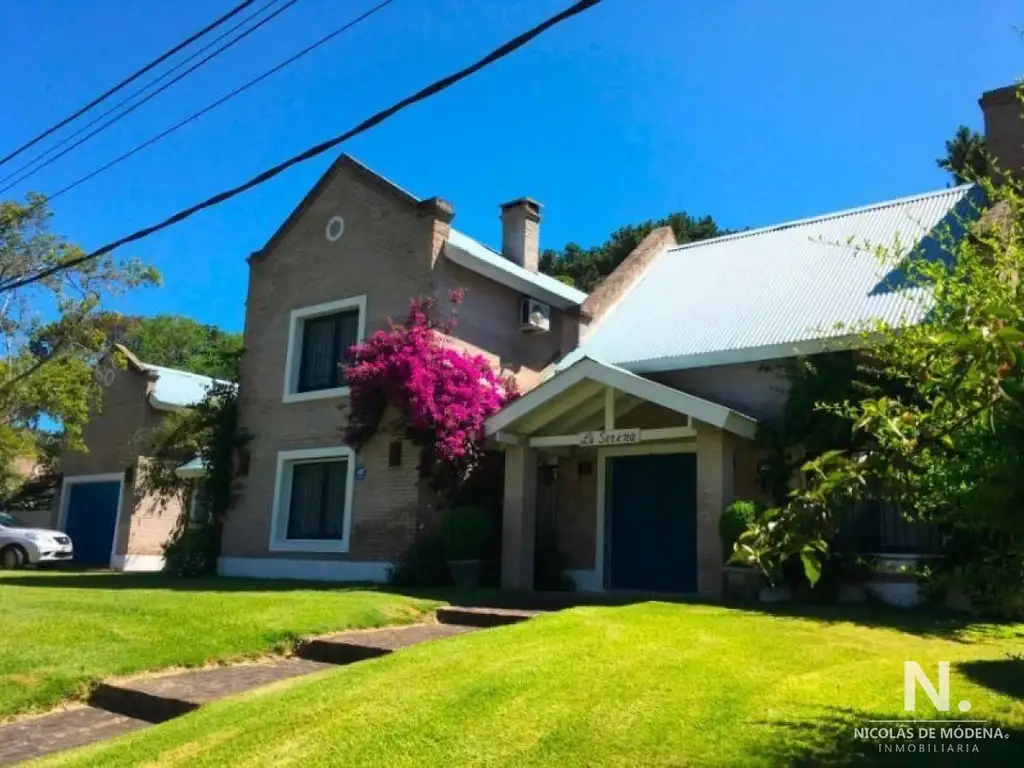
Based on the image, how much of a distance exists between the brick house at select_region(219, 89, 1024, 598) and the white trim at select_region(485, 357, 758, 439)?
0.11 feet

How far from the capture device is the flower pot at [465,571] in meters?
14.9

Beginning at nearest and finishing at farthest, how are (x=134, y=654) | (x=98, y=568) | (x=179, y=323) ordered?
(x=134, y=654)
(x=98, y=568)
(x=179, y=323)

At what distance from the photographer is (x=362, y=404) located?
16.8m

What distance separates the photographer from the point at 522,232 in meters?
21.8

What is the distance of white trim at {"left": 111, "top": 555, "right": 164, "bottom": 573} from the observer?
85.8 feet

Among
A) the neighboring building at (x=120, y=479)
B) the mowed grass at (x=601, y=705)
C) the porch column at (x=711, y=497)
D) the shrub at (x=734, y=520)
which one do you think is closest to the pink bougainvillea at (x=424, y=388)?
the porch column at (x=711, y=497)

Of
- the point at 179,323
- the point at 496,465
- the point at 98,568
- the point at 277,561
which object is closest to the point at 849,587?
the point at 496,465

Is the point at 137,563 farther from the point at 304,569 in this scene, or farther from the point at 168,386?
the point at 304,569

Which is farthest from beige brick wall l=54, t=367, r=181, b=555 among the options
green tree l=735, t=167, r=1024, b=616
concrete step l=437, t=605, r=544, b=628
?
green tree l=735, t=167, r=1024, b=616

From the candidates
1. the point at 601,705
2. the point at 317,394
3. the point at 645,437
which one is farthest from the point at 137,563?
the point at 601,705

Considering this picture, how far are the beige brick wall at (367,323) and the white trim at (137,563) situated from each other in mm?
8334

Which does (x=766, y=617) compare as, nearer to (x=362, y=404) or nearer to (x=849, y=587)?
(x=849, y=587)

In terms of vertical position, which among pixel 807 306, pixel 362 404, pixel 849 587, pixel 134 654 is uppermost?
pixel 807 306

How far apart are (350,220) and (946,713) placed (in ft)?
50.9
